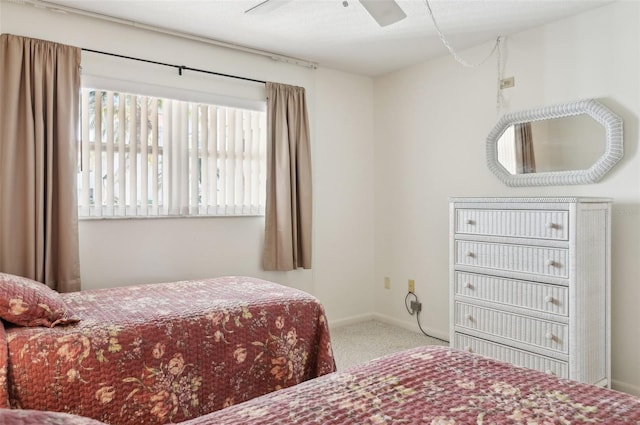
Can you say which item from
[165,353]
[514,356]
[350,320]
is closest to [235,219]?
[350,320]

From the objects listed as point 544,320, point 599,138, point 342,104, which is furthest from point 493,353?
point 342,104

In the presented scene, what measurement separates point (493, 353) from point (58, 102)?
10.5 feet

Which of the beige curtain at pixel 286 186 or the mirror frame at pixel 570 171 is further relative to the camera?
the beige curtain at pixel 286 186

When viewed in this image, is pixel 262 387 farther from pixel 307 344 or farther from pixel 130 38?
pixel 130 38

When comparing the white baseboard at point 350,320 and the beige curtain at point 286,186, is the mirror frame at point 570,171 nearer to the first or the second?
the beige curtain at point 286,186

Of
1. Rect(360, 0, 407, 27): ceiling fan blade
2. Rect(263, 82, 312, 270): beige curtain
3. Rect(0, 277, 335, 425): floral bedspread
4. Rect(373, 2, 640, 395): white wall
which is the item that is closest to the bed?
Rect(0, 277, 335, 425): floral bedspread

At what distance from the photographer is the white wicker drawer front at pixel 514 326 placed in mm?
2493

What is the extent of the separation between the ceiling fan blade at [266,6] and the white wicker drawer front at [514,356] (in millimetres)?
2422

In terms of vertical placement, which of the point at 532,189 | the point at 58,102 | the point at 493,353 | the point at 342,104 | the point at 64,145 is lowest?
the point at 493,353

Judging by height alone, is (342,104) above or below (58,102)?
above

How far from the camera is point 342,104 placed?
13.9 ft

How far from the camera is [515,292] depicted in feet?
8.83

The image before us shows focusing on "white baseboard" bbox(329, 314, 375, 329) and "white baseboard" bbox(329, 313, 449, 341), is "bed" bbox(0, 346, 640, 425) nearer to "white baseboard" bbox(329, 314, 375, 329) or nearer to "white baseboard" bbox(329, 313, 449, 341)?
"white baseboard" bbox(329, 313, 449, 341)

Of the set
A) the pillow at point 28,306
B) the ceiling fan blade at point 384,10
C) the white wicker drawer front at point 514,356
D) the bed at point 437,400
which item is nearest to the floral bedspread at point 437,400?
the bed at point 437,400
